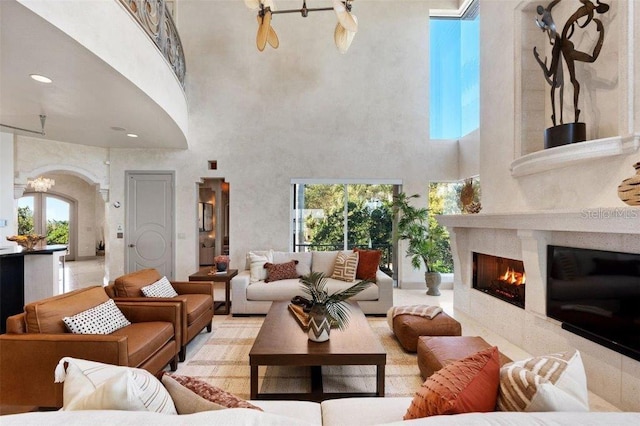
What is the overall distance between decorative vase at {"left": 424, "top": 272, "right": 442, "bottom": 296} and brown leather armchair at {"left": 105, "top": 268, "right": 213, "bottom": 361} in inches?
152

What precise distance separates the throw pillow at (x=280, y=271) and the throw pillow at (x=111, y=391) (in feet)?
11.7

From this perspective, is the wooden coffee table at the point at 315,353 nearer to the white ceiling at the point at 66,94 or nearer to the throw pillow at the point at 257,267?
the throw pillow at the point at 257,267

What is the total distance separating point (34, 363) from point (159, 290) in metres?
1.37

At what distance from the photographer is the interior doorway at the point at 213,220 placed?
8.86 metres

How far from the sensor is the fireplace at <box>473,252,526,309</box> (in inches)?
143

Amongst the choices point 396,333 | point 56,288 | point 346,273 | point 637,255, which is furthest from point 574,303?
point 56,288

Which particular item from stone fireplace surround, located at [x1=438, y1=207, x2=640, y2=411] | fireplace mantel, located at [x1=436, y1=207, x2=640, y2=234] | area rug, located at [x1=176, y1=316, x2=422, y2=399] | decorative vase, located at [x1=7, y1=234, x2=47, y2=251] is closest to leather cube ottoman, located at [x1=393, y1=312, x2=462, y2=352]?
area rug, located at [x1=176, y1=316, x2=422, y2=399]

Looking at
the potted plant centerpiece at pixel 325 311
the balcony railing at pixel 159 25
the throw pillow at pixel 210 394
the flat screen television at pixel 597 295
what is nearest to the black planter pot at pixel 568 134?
the flat screen television at pixel 597 295

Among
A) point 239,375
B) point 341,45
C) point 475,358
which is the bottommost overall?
point 239,375

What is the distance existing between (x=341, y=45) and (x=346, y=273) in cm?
307

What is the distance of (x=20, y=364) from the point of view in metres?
2.14

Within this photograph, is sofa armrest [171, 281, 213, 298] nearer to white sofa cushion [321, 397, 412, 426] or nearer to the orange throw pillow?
the orange throw pillow

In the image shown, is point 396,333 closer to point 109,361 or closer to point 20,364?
point 109,361

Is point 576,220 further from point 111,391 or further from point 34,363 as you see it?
point 34,363
